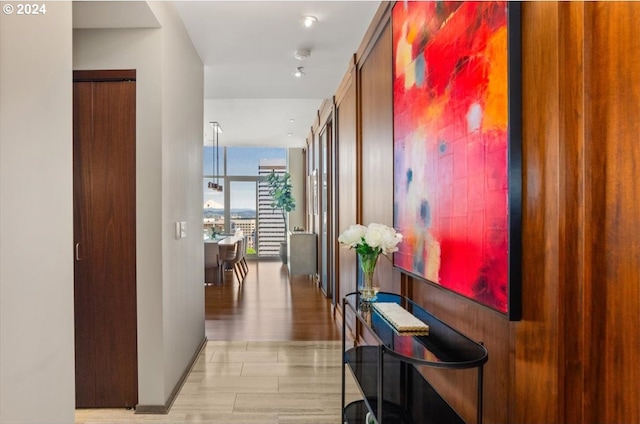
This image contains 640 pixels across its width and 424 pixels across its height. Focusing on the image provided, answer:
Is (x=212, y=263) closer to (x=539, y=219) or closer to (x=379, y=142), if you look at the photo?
(x=379, y=142)

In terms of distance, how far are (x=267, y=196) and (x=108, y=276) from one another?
7.18m

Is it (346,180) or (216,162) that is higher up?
(216,162)

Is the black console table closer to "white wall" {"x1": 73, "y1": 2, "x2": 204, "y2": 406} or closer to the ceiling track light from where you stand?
"white wall" {"x1": 73, "y1": 2, "x2": 204, "y2": 406}

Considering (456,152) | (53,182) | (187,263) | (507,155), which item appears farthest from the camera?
(187,263)

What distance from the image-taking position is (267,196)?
31.4ft

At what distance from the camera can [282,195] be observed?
8859 mm

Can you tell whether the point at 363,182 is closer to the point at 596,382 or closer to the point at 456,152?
the point at 456,152

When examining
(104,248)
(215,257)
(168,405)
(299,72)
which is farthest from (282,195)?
(168,405)

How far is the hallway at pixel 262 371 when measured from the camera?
7.75 feet

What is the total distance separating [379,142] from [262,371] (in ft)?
6.66

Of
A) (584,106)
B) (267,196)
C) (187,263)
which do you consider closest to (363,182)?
(187,263)

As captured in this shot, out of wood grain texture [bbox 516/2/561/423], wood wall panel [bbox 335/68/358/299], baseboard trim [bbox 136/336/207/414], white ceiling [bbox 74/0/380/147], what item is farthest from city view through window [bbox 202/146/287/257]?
wood grain texture [bbox 516/2/561/423]

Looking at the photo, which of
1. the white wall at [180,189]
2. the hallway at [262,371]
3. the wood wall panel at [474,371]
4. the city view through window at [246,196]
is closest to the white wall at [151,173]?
the white wall at [180,189]

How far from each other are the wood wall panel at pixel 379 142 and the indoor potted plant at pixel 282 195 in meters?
5.68
